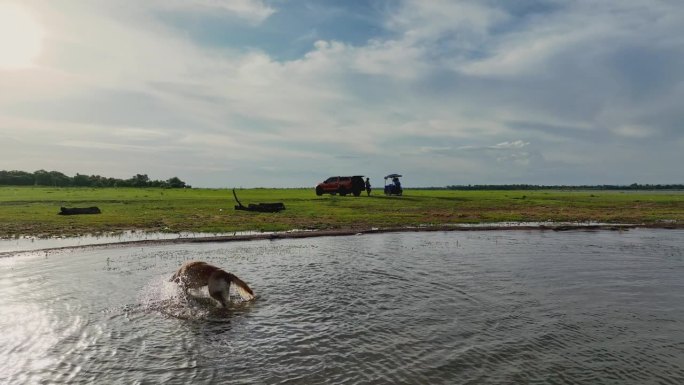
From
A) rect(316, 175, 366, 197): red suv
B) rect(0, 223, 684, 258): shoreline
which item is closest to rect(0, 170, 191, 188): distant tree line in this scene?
rect(316, 175, 366, 197): red suv

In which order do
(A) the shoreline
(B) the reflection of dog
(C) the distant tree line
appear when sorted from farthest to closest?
1. (C) the distant tree line
2. (A) the shoreline
3. (B) the reflection of dog

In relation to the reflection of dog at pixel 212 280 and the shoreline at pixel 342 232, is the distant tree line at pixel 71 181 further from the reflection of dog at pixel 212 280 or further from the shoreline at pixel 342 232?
the reflection of dog at pixel 212 280

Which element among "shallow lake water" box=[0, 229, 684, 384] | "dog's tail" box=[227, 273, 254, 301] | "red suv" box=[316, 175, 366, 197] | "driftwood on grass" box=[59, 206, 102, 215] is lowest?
"shallow lake water" box=[0, 229, 684, 384]

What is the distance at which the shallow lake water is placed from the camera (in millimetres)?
7211

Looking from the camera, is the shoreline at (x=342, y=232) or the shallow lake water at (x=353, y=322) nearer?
the shallow lake water at (x=353, y=322)

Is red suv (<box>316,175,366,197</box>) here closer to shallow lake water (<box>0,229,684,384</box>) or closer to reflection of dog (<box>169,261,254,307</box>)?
shallow lake water (<box>0,229,684,384</box>)

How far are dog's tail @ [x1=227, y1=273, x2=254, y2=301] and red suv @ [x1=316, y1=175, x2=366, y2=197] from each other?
4511cm

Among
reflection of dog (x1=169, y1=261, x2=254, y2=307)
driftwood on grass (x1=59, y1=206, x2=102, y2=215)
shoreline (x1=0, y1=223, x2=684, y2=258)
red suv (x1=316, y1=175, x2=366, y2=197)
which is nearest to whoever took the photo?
reflection of dog (x1=169, y1=261, x2=254, y2=307)

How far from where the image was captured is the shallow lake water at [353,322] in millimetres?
7211

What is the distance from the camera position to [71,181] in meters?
116

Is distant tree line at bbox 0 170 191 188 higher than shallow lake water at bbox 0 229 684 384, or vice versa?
distant tree line at bbox 0 170 191 188

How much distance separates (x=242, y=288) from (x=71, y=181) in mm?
125639

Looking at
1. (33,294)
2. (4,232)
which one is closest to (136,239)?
(4,232)

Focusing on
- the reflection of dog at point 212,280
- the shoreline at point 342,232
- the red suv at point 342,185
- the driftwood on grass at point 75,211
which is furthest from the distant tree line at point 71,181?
the reflection of dog at point 212,280
